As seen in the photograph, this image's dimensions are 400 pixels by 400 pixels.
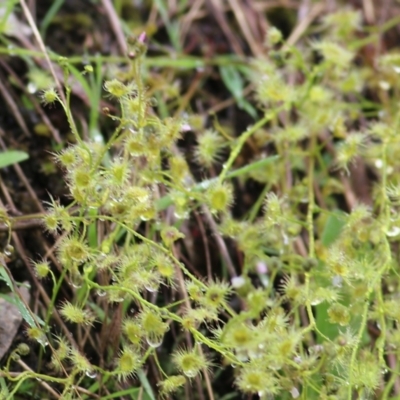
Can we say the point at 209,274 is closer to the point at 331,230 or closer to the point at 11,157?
the point at 331,230

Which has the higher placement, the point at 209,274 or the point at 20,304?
the point at 20,304

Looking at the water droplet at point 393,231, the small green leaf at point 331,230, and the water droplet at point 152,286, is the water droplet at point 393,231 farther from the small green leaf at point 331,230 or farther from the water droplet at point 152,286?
the water droplet at point 152,286

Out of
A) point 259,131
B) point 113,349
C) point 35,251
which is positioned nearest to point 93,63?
point 259,131

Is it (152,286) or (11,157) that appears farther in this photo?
(11,157)

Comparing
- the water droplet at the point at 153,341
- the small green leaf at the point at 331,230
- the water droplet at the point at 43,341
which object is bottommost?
the small green leaf at the point at 331,230

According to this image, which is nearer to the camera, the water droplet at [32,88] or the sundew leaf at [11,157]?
the sundew leaf at [11,157]

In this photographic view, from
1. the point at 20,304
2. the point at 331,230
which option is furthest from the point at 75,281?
the point at 331,230

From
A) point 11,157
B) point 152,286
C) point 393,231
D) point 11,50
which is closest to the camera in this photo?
point 152,286

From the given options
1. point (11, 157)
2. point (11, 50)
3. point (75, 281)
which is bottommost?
point (75, 281)

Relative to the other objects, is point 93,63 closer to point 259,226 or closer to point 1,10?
point 1,10

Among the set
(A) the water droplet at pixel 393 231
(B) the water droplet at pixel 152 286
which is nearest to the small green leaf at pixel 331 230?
(A) the water droplet at pixel 393 231
